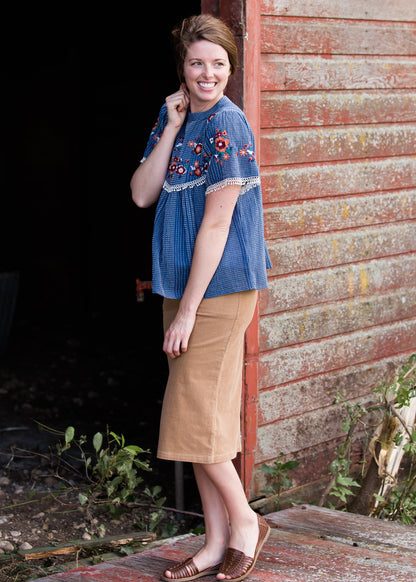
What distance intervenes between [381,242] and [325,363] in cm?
77

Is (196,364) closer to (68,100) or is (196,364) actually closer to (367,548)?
(367,548)

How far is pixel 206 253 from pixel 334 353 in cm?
186

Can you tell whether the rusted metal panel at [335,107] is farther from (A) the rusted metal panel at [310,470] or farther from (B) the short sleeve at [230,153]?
(A) the rusted metal panel at [310,470]

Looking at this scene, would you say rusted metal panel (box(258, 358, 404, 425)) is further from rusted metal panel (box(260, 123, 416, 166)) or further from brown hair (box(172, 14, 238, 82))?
brown hair (box(172, 14, 238, 82))

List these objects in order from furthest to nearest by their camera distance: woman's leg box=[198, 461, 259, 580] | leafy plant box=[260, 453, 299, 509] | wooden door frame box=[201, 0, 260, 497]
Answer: leafy plant box=[260, 453, 299, 509]
wooden door frame box=[201, 0, 260, 497]
woman's leg box=[198, 461, 259, 580]

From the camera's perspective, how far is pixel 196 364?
2615 mm

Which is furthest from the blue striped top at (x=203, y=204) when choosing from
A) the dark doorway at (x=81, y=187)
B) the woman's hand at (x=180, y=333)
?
the dark doorway at (x=81, y=187)

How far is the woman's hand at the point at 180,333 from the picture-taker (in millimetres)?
2576

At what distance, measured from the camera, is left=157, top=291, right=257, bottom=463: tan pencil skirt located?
2.61 meters

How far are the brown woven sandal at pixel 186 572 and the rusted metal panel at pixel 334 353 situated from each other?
1.29 meters

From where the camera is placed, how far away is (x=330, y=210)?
4078 mm

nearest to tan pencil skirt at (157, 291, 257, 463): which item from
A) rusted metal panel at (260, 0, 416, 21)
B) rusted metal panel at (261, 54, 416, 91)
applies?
rusted metal panel at (261, 54, 416, 91)

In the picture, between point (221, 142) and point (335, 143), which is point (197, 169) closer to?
point (221, 142)

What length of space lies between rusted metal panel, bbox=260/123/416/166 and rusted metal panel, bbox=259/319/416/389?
0.96 metres
